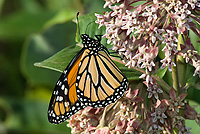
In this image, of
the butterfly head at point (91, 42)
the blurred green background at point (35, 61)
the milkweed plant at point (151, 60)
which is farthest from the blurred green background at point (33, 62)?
the milkweed plant at point (151, 60)

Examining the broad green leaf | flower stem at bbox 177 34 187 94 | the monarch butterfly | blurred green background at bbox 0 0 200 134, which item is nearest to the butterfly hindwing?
the monarch butterfly

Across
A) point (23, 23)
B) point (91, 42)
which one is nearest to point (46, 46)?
point (23, 23)

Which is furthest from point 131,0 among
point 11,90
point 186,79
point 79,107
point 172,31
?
point 11,90

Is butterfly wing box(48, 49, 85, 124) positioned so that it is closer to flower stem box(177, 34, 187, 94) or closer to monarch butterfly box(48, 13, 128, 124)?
monarch butterfly box(48, 13, 128, 124)

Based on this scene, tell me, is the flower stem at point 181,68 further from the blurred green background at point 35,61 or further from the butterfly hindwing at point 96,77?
the blurred green background at point 35,61

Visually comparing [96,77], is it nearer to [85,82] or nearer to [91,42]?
[85,82]

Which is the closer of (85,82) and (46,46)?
(85,82)
